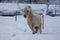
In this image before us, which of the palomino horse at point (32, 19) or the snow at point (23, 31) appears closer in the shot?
the palomino horse at point (32, 19)

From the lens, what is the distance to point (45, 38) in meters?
1.98

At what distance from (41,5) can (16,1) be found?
0.72m

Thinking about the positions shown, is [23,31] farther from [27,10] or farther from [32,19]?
[27,10]

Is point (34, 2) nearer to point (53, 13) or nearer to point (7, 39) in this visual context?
point (53, 13)

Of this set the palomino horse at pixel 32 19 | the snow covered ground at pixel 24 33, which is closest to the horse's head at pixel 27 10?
the palomino horse at pixel 32 19

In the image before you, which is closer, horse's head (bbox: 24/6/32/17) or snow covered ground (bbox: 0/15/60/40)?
horse's head (bbox: 24/6/32/17)

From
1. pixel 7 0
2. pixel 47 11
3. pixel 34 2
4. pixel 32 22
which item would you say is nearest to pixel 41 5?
pixel 34 2

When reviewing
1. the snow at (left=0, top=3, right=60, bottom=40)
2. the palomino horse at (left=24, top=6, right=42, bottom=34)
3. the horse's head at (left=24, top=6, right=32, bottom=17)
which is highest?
the horse's head at (left=24, top=6, right=32, bottom=17)

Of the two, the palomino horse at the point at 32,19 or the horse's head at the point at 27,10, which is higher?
the horse's head at the point at 27,10

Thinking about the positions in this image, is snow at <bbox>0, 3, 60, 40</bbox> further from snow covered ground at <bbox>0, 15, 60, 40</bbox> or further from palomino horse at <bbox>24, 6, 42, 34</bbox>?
palomino horse at <bbox>24, 6, 42, 34</bbox>

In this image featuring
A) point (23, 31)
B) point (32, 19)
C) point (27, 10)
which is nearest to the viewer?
point (27, 10)

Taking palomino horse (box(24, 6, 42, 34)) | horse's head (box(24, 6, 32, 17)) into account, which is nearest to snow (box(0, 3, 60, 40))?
palomino horse (box(24, 6, 42, 34))

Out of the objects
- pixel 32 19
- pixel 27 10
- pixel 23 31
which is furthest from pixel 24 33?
pixel 27 10

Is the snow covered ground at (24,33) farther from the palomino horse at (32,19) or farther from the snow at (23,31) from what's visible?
the palomino horse at (32,19)
